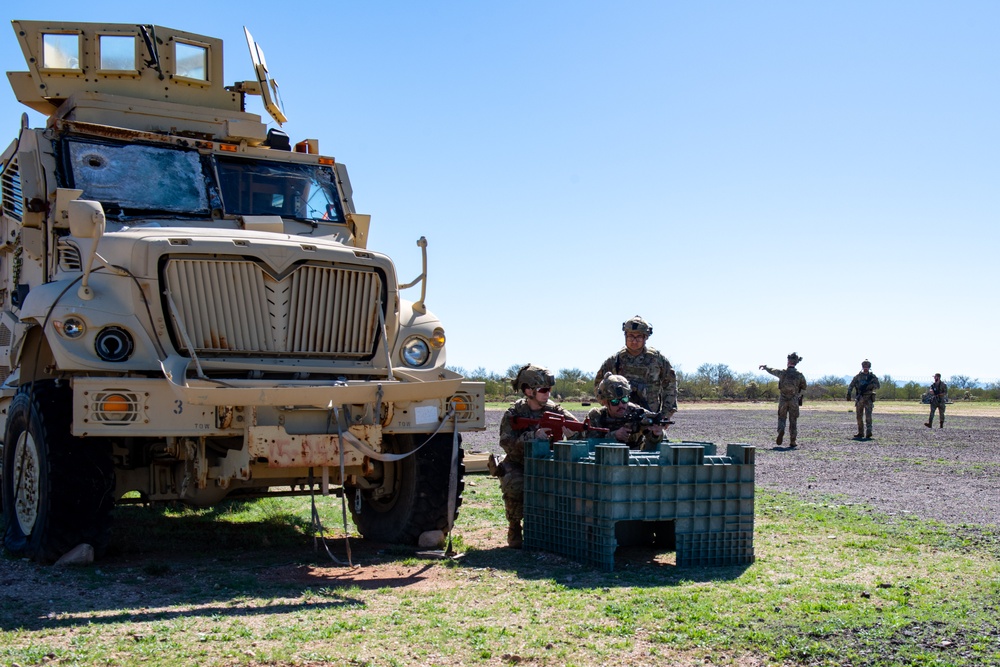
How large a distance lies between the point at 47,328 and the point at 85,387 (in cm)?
61

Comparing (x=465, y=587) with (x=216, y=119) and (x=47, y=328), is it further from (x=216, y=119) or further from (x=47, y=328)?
(x=216, y=119)

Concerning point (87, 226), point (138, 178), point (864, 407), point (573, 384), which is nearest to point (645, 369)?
point (138, 178)

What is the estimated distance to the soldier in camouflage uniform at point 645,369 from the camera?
9.48m

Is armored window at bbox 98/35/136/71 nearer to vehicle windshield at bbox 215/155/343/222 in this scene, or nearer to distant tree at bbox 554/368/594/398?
vehicle windshield at bbox 215/155/343/222

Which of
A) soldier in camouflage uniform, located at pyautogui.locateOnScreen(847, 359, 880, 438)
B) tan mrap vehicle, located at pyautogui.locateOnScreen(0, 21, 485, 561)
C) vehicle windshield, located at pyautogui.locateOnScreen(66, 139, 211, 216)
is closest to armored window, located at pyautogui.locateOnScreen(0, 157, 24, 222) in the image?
tan mrap vehicle, located at pyautogui.locateOnScreen(0, 21, 485, 561)

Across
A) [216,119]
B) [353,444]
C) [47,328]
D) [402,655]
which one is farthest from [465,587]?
[216,119]

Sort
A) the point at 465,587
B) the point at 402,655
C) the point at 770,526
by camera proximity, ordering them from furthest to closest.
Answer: the point at 770,526 < the point at 465,587 < the point at 402,655

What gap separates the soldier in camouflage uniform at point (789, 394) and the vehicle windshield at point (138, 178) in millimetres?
13707

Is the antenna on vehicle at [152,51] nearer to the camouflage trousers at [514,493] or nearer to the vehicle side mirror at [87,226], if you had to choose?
the vehicle side mirror at [87,226]

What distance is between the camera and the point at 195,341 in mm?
7160

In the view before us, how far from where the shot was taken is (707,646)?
16.5 ft

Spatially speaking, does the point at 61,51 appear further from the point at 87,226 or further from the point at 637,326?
the point at 637,326

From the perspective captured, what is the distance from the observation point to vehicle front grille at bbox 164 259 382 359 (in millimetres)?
7176

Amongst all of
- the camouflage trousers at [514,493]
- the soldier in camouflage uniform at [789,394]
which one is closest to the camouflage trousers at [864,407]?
the soldier in camouflage uniform at [789,394]
